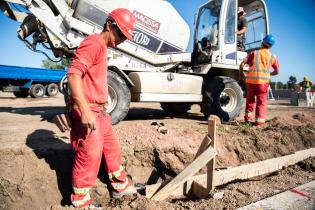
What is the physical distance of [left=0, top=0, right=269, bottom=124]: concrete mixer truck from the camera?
5.01 m

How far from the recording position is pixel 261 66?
5449 mm

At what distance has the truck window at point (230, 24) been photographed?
6312mm

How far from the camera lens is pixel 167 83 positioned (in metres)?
5.67

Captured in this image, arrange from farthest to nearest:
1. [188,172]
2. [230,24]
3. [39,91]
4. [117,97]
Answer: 1. [39,91]
2. [230,24]
3. [117,97]
4. [188,172]

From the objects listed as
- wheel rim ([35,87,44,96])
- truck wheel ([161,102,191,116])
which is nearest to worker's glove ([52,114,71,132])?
truck wheel ([161,102,191,116])

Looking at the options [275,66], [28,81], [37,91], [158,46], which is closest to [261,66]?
[275,66]

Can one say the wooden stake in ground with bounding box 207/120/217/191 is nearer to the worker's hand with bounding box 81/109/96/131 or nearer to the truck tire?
the worker's hand with bounding box 81/109/96/131

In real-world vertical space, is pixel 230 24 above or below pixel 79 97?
above

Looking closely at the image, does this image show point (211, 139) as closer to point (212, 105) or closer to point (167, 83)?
point (167, 83)

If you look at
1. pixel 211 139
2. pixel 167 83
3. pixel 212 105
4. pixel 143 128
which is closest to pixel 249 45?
pixel 212 105

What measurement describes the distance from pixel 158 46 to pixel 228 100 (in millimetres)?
2334

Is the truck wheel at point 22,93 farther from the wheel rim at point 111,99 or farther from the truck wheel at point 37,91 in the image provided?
the wheel rim at point 111,99

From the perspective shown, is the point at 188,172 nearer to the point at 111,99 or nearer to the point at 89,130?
the point at 89,130

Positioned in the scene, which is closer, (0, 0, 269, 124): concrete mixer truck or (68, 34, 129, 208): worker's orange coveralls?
(68, 34, 129, 208): worker's orange coveralls
